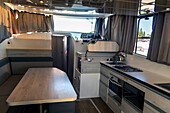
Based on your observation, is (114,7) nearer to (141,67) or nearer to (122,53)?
(122,53)

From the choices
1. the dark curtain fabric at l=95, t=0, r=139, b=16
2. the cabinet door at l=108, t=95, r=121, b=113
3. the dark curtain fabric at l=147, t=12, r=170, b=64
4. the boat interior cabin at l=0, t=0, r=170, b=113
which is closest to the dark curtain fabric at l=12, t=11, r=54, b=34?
the boat interior cabin at l=0, t=0, r=170, b=113

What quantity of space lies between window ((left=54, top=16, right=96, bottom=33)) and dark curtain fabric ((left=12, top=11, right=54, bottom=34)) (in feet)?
1.42

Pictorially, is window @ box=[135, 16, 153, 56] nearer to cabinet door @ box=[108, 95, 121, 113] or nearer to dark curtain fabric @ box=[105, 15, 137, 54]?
dark curtain fabric @ box=[105, 15, 137, 54]

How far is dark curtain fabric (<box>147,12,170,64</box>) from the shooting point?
191cm

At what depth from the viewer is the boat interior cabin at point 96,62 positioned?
5.43 ft

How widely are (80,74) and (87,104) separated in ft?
2.40

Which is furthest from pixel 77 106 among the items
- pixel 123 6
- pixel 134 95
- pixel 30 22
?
pixel 30 22

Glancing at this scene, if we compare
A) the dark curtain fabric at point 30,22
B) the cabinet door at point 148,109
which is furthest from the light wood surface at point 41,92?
the dark curtain fabric at point 30,22

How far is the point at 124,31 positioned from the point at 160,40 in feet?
3.53

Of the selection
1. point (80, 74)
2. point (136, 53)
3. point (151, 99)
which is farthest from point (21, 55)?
point (151, 99)

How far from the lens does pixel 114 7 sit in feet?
8.79

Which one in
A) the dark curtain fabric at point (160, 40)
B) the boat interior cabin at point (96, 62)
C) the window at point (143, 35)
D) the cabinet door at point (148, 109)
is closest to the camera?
the cabinet door at point (148, 109)

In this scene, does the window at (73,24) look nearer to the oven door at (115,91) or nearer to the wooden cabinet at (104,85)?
the wooden cabinet at (104,85)

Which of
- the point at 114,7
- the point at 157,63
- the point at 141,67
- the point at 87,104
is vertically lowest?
the point at 87,104
